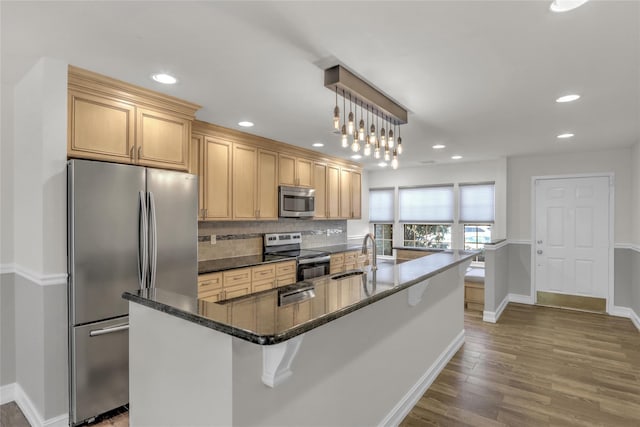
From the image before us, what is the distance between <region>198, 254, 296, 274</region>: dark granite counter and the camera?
3.42 meters

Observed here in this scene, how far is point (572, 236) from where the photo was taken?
210 inches

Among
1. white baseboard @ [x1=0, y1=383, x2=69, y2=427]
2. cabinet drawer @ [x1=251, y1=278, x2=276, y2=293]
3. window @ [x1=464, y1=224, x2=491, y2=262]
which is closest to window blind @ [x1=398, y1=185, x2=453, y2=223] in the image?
window @ [x1=464, y1=224, x2=491, y2=262]

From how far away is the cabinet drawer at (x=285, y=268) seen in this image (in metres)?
4.10

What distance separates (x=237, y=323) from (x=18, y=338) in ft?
8.61

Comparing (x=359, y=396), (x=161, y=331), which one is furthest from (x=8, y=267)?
(x=359, y=396)

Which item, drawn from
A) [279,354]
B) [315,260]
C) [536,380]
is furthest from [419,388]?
[315,260]

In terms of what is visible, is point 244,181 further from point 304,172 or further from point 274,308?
point 274,308

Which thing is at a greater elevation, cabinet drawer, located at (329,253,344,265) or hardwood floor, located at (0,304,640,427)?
cabinet drawer, located at (329,253,344,265)

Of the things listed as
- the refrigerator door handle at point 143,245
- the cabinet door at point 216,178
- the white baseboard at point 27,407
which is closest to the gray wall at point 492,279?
the cabinet door at point 216,178

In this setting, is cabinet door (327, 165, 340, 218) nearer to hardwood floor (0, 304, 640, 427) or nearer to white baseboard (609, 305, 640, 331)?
hardwood floor (0, 304, 640, 427)

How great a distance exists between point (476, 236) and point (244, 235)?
13.8ft

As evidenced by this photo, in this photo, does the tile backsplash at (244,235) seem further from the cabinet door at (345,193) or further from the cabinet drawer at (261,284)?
the cabinet drawer at (261,284)

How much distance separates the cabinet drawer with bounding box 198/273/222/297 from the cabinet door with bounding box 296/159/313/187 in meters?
2.04

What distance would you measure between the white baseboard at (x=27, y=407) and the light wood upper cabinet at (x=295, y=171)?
3.21m
